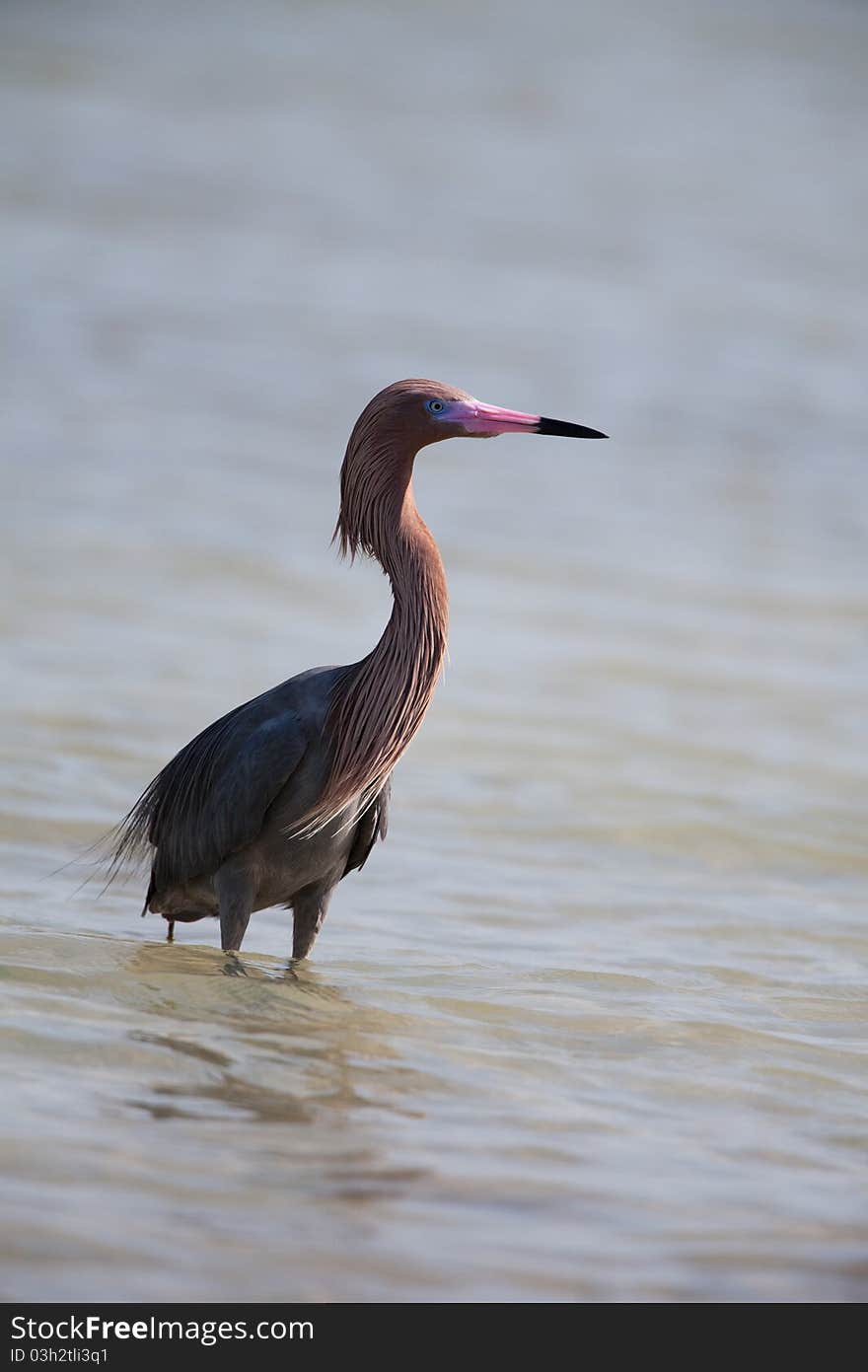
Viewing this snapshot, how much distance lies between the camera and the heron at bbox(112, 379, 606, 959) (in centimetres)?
553

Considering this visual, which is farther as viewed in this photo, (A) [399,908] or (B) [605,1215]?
(A) [399,908]

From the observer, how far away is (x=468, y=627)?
12430mm

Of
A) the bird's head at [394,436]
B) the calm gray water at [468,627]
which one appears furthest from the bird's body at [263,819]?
the bird's head at [394,436]

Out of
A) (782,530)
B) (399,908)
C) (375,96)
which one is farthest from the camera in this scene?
(375,96)

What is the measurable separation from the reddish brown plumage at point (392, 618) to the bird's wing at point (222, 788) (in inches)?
6.4

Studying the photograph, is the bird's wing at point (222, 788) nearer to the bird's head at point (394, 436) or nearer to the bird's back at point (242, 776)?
the bird's back at point (242, 776)

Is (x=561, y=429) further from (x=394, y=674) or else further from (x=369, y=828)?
(x=369, y=828)

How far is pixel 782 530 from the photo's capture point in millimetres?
16016

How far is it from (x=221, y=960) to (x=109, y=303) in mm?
17129

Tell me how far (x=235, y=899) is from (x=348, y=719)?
28.4 inches

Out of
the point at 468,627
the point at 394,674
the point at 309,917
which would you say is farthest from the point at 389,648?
the point at 468,627

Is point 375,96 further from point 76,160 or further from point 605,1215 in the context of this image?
point 605,1215

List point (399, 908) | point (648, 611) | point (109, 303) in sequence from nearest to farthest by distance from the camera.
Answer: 1. point (399, 908)
2. point (648, 611)
3. point (109, 303)
